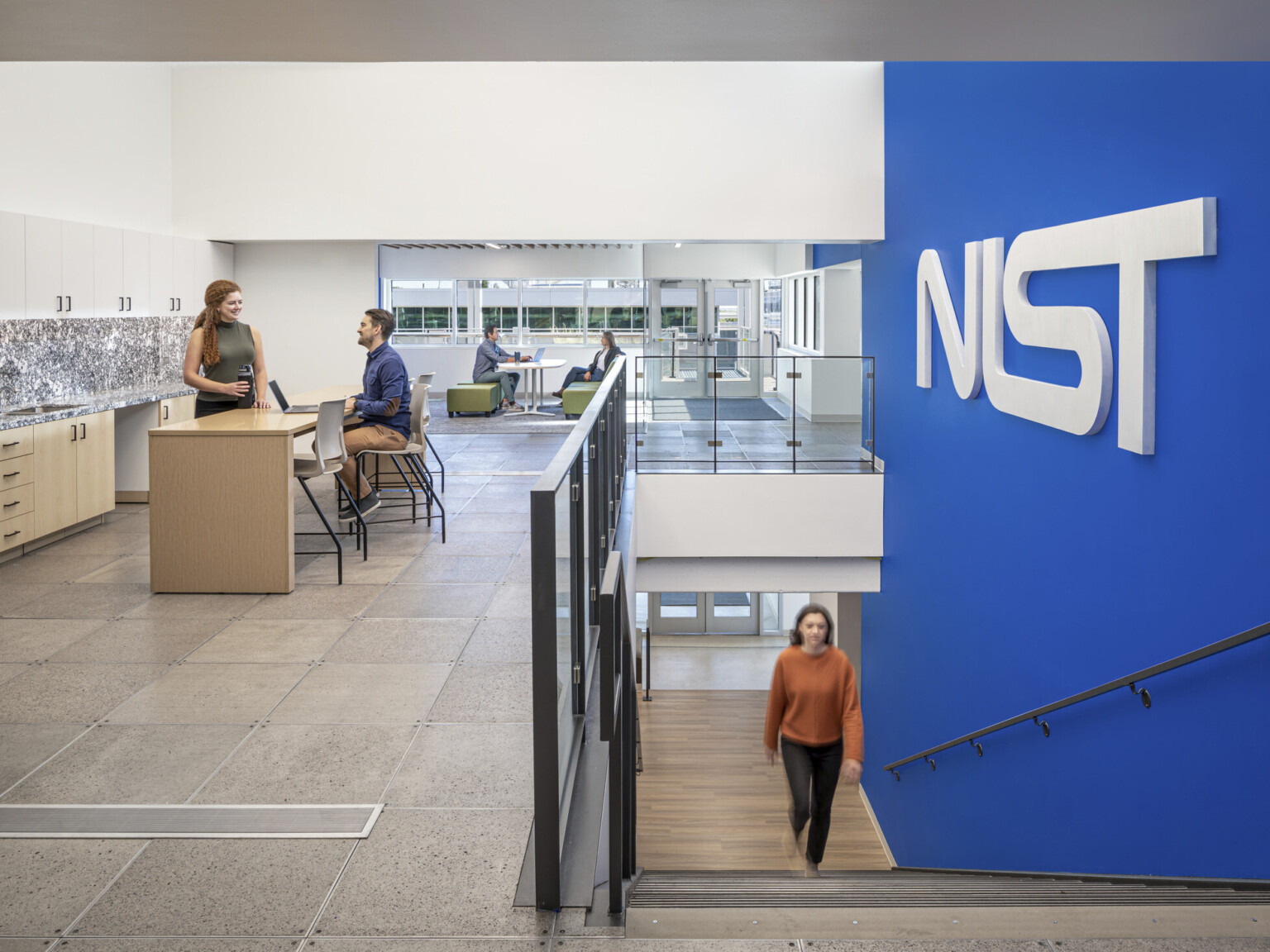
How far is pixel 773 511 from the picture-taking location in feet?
31.3

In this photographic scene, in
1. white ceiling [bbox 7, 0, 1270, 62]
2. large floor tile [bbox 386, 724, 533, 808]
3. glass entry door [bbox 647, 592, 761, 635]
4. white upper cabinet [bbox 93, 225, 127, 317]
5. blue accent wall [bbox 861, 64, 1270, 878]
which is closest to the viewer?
white ceiling [bbox 7, 0, 1270, 62]

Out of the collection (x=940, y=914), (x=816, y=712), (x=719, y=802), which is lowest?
(x=719, y=802)

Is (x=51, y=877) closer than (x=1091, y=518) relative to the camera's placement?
Yes

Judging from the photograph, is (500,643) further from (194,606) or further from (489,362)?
(489,362)

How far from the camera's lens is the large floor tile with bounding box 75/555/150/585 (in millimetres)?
5820

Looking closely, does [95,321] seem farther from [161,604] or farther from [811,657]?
[811,657]

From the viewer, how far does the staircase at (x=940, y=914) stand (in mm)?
2479

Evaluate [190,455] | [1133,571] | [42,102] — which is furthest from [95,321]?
[1133,571]

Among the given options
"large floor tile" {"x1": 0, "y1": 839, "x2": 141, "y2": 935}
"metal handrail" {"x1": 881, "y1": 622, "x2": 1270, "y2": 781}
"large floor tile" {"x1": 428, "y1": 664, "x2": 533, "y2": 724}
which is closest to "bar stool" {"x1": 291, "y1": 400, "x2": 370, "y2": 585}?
"large floor tile" {"x1": 428, "y1": 664, "x2": 533, "y2": 724}

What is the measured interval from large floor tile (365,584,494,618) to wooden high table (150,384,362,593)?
57cm

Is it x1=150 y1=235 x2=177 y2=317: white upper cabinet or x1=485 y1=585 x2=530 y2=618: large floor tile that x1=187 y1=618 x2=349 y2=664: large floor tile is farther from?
x1=150 y1=235 x2=177 y2=317: white upper cabinet

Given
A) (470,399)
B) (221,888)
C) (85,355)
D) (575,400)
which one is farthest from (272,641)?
(470,399)

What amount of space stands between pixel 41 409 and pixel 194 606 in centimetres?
283

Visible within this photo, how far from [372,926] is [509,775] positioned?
0.90 m
